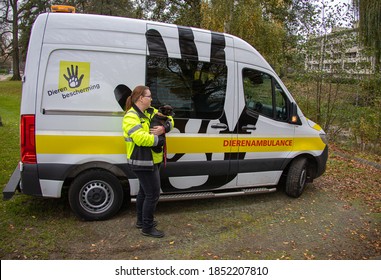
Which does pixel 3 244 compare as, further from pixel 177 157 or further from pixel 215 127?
pixel 215 127

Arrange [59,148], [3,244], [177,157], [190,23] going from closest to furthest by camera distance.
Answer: [3,244] < [59,148] < [177,157] < [190,23]

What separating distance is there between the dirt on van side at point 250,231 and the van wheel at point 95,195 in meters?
0.14

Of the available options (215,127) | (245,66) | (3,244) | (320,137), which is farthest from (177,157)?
(320,137)

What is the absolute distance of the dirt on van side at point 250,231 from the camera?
3832 millimetres

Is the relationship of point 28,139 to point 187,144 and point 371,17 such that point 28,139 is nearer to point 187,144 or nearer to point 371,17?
point 187,144

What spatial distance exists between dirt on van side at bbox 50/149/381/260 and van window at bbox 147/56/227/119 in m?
1.46

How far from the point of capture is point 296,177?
18.1 feet

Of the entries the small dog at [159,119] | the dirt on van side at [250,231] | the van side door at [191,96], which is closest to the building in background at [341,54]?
the dirt on van side at [250,231]

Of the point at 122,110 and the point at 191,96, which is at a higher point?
the point at 191,96

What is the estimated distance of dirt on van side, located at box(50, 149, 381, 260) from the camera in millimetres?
3832

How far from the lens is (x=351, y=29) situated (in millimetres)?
10234

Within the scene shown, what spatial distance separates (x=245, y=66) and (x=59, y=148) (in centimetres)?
279

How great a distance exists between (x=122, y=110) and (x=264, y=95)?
7.30ft

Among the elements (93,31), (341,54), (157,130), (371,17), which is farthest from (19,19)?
(157,130)
